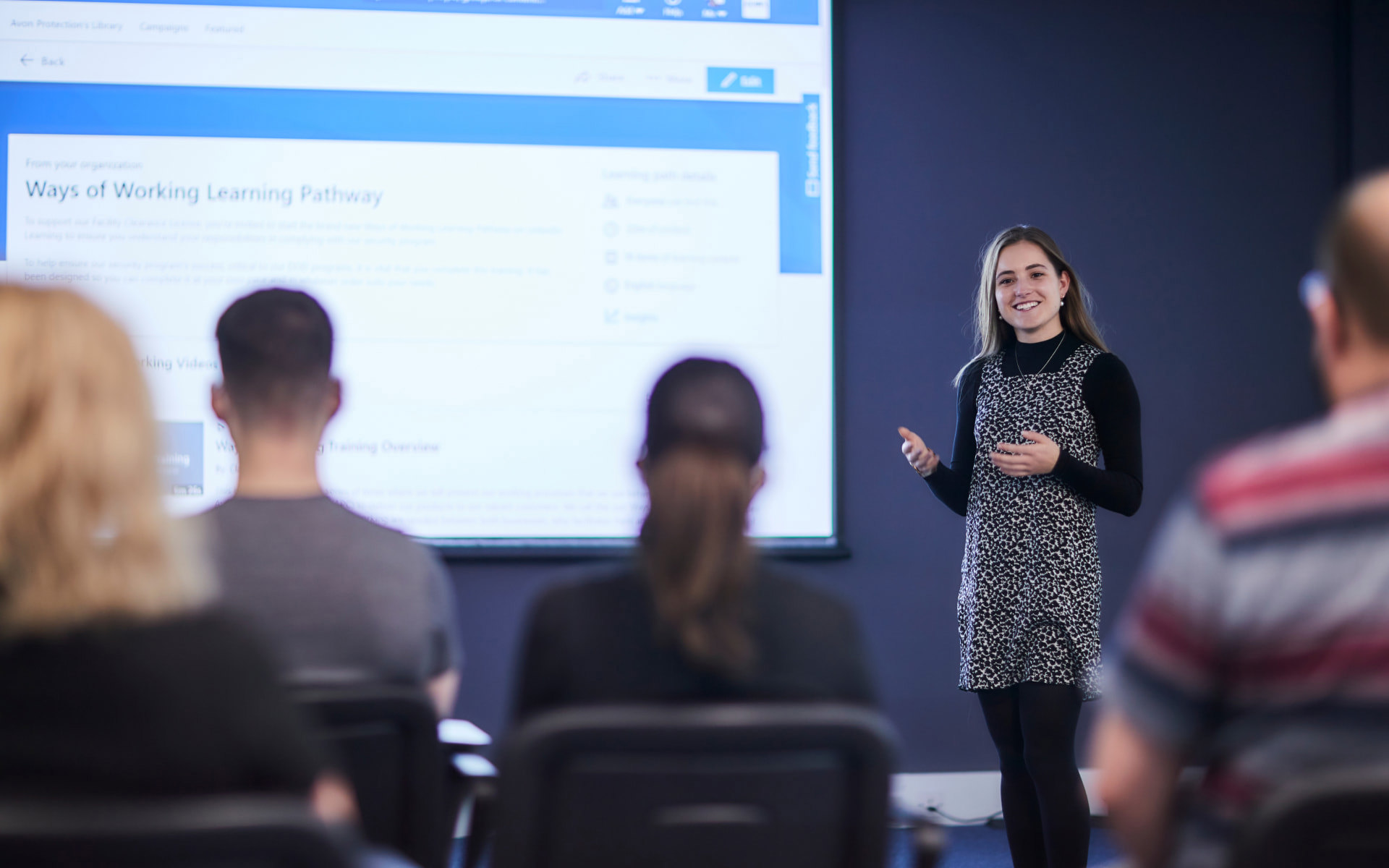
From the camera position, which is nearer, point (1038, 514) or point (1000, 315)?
point (1038, 514)

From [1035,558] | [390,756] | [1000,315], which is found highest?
[1000,315]

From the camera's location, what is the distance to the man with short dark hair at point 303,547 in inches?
51.8

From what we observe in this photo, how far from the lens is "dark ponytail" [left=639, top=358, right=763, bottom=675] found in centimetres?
107

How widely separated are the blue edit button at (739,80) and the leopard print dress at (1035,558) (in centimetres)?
141

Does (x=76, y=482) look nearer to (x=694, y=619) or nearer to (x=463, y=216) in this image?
(x=694, y=619)

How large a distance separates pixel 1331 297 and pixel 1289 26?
342 cm

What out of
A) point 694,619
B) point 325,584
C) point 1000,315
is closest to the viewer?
point 694,619

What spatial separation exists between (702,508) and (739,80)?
254 centimetres

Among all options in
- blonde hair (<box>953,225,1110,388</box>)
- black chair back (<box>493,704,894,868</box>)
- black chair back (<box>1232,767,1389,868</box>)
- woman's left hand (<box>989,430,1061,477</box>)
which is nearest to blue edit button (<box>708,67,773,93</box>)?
blonde hair (<box>953,225,1110,388</box>)

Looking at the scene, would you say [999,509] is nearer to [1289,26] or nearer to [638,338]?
[638,338]

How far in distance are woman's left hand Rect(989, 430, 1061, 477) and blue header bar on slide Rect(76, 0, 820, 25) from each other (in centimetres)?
176

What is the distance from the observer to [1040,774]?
222 cm

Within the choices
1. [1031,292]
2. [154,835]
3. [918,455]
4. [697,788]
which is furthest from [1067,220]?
[154,835]

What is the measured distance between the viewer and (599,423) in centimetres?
332
